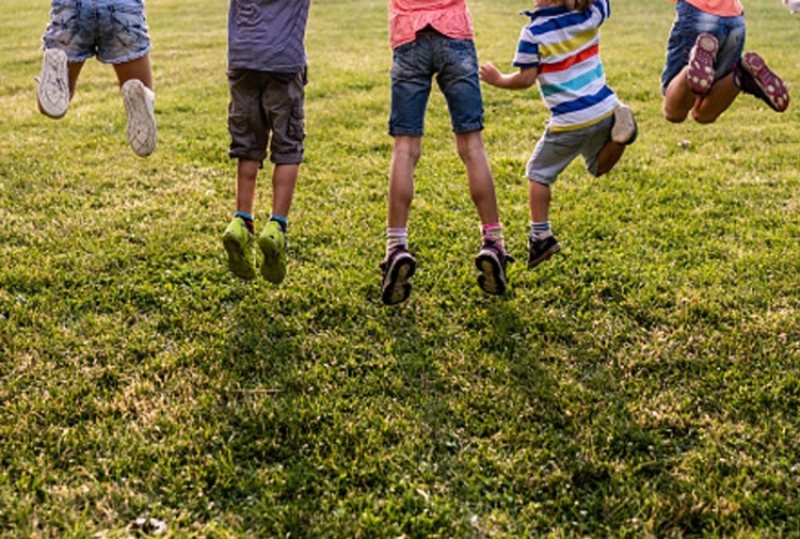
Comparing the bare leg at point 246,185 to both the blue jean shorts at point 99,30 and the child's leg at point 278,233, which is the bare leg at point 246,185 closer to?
the child's leg at point 278,233

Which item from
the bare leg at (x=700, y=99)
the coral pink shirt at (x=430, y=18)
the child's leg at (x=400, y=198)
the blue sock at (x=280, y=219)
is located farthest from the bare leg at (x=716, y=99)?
the blue sock at (x=280, y=219)

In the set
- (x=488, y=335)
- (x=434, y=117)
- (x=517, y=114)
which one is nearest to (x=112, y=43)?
(x=488, y=335)

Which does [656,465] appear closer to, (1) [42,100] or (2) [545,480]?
(2) [545,480]

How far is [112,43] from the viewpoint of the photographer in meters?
5.14

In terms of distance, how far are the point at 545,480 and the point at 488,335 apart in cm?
118

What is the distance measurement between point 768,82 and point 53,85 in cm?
421

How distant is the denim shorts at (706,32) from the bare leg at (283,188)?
255 cm

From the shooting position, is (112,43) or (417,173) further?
(417,173)

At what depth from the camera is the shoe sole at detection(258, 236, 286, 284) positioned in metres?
4.38

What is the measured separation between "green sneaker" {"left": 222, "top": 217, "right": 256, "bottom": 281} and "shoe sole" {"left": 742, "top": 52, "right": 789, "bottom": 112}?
3060 millimetres

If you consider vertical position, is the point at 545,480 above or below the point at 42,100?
below

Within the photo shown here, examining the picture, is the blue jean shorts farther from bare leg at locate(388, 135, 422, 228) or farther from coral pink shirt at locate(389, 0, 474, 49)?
bare leg at locate(388, 135, 422, 228)

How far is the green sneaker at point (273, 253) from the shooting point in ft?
14.4

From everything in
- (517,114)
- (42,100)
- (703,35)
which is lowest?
(517,114)
